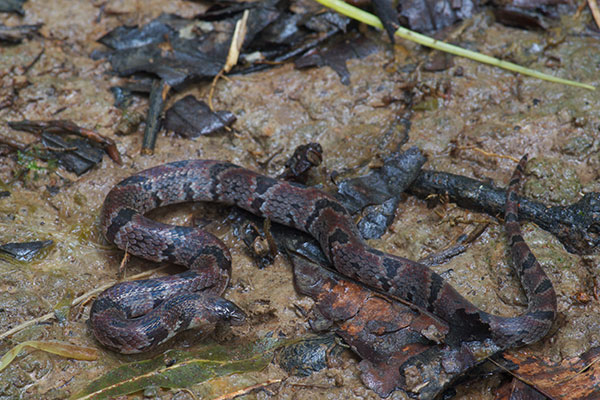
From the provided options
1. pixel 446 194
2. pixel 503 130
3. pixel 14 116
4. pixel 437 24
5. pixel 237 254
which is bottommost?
pixel 237 254

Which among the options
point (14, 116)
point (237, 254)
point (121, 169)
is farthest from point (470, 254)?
point (14, 116)

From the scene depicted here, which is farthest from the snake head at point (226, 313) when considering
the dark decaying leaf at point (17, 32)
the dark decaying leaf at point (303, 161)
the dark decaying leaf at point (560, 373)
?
the dark decaying leaf at point (17, 32)

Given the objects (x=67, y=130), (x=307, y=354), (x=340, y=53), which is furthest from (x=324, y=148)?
(x=67, y=130)

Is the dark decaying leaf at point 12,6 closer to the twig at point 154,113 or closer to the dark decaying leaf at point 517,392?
the twig at point 154,113

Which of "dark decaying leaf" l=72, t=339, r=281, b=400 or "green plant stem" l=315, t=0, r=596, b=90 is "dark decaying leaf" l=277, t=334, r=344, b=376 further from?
"green plant stem" l=315, t=0, r=596, b=90

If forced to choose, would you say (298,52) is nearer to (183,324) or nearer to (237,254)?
(237,254)
